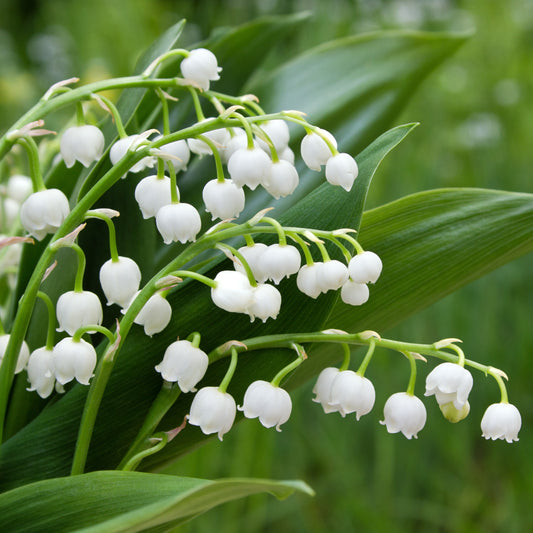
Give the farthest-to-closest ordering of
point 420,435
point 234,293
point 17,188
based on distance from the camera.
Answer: point 420,435, point 17,188, point 234,293

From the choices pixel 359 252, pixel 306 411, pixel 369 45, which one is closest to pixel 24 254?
pixel 359 252

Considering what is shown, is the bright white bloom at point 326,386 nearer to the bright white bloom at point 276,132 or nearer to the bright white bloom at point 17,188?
the bright white bloom at point 276,132

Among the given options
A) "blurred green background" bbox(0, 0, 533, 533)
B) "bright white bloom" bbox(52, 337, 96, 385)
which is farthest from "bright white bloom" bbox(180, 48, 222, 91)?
"blurred green background" bbox(0, 0, 533, 533)

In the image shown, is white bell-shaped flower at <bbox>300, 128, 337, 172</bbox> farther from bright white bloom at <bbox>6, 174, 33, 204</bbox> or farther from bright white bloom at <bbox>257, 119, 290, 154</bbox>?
bright white bloom at <bbox>6, 174, 33, 204</bbox>

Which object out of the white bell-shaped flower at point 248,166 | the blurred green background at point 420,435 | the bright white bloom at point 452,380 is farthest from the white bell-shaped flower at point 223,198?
the blurred green background at point 420,435

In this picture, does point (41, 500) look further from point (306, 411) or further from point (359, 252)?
point (306, 411)

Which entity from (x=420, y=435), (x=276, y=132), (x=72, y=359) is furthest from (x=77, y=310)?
(x=420, y=435)

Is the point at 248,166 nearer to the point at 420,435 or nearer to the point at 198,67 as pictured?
the point at 198,67
